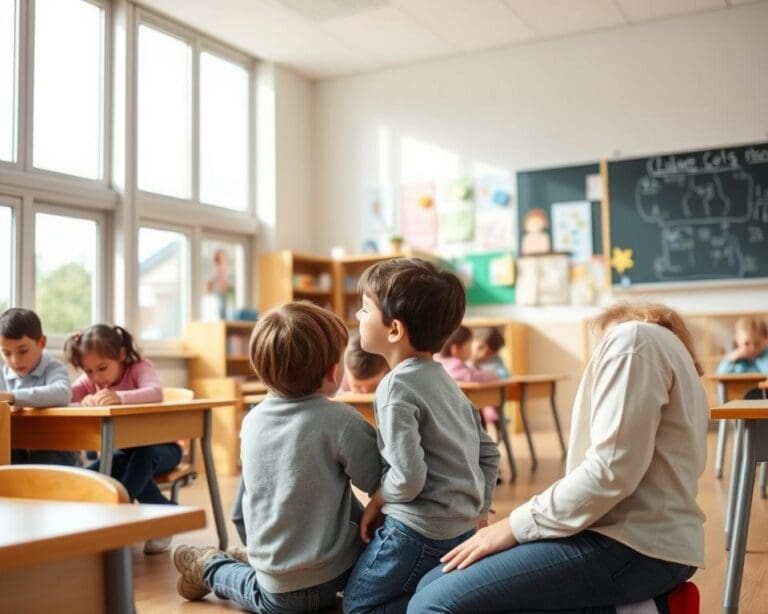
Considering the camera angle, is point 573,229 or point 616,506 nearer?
point 616,506

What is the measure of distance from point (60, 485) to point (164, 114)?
6.07m

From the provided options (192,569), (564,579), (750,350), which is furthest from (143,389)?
(750,350)

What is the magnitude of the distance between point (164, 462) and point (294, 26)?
454 centimetres

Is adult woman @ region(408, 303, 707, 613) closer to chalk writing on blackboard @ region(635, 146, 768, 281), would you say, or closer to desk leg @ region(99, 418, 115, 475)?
desk leg @ region(99, 418, 115, 475)

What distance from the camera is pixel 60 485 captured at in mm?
1354

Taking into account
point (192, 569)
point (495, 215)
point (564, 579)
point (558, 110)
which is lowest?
point (192, 569)

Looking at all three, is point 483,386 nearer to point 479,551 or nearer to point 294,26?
point 479,551

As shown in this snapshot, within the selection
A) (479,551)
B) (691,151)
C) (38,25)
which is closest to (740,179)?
(691,151)

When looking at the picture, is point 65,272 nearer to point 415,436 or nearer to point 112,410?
point 112,410

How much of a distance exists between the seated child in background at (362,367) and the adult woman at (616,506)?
2.23m

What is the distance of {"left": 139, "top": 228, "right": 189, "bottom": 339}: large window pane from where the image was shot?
6.73m

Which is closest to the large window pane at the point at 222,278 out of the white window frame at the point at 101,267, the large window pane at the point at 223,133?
the large window pane at the point at 223,133

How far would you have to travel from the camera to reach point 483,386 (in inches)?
183

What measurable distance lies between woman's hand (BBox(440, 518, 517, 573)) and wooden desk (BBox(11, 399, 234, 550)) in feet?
5.46
